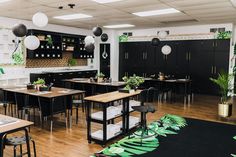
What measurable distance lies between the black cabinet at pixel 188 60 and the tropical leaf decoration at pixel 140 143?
5.72 meters

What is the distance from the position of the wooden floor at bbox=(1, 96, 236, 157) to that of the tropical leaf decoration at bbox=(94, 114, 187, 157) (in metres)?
0.74

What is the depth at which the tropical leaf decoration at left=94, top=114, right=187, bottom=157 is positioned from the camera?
3.11 m

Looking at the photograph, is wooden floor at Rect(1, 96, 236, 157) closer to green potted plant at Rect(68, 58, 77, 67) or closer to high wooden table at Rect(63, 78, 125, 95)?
high wooden table at Rect(63, 78, 125, 95)

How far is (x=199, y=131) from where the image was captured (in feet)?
13.7

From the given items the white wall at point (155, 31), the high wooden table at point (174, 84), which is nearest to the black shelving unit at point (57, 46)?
the white wall at point (155, 31)

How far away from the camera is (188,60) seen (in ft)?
32.4

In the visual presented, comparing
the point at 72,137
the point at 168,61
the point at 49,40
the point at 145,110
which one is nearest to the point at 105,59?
the point at 168,61

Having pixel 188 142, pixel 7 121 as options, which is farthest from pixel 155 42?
pixel 7 121

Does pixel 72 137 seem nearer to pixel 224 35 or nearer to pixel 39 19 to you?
pixel 39 19

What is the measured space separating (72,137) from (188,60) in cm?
692

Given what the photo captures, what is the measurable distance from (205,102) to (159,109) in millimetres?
Result: 2187

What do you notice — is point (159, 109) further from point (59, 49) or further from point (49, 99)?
point (59, 49)

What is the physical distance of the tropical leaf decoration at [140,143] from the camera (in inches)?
122

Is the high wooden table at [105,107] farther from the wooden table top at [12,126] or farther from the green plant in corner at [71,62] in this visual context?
the green plant in corner at [71,62]
